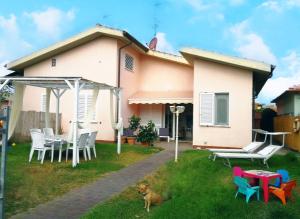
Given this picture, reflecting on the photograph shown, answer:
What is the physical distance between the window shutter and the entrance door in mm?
6035

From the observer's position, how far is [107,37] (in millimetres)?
24141

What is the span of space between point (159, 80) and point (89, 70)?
19.0 feet

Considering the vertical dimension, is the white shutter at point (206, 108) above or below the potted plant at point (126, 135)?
above

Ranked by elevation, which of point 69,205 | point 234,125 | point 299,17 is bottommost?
point 69,205

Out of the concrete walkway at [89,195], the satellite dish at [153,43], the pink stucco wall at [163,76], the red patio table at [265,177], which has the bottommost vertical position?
the concrete walkway at [89,195]

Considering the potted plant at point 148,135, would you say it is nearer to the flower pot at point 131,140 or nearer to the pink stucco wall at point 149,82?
the flower pot at point 131,140

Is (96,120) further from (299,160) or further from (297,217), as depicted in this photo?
(297,217)

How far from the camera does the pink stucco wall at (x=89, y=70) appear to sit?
949 inches

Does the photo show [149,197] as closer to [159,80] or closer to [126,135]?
[126,135]

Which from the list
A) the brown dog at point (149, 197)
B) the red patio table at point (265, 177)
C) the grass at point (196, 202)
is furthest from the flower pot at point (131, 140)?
the brown dog at point (149, 197)

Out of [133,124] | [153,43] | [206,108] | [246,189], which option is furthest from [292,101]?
[246,189]

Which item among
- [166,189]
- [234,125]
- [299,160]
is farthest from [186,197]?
[234,125]

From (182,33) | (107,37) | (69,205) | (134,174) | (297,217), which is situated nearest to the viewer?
(297,217)

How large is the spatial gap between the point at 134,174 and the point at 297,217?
6.52 metres
